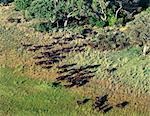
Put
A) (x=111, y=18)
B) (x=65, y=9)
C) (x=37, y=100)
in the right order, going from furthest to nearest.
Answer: (x=111, y=18) → (x=65, y=9) → (x=37, y=100)

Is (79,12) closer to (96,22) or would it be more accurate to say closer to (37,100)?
(96,22)

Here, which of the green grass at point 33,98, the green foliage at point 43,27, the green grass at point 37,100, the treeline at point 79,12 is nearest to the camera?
the green grass at point 37,100

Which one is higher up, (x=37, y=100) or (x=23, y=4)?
(x=23, y=4)

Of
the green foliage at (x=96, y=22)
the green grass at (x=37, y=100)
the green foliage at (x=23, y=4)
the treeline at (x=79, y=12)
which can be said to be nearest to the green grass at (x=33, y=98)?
the green grass at (x=37, y=100)

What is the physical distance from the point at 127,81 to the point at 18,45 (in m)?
16.8

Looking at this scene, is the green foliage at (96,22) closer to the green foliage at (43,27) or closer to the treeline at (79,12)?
the treeline at (79,12)

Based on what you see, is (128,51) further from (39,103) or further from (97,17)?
(39,103)

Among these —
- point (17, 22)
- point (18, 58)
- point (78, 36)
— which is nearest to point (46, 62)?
point (18, 58)

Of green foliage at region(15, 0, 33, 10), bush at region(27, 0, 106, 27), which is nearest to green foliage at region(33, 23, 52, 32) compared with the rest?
bush at region(27, 0, 106, 27)

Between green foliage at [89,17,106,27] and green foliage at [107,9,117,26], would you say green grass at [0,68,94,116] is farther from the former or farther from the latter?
green foliage at [107,9,117,26]

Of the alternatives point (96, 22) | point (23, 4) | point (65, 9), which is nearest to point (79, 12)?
point (65, 9)


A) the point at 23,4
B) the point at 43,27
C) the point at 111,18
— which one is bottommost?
the point at 43,27

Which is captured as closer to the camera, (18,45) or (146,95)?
(146,95)

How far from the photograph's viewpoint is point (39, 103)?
185ft
